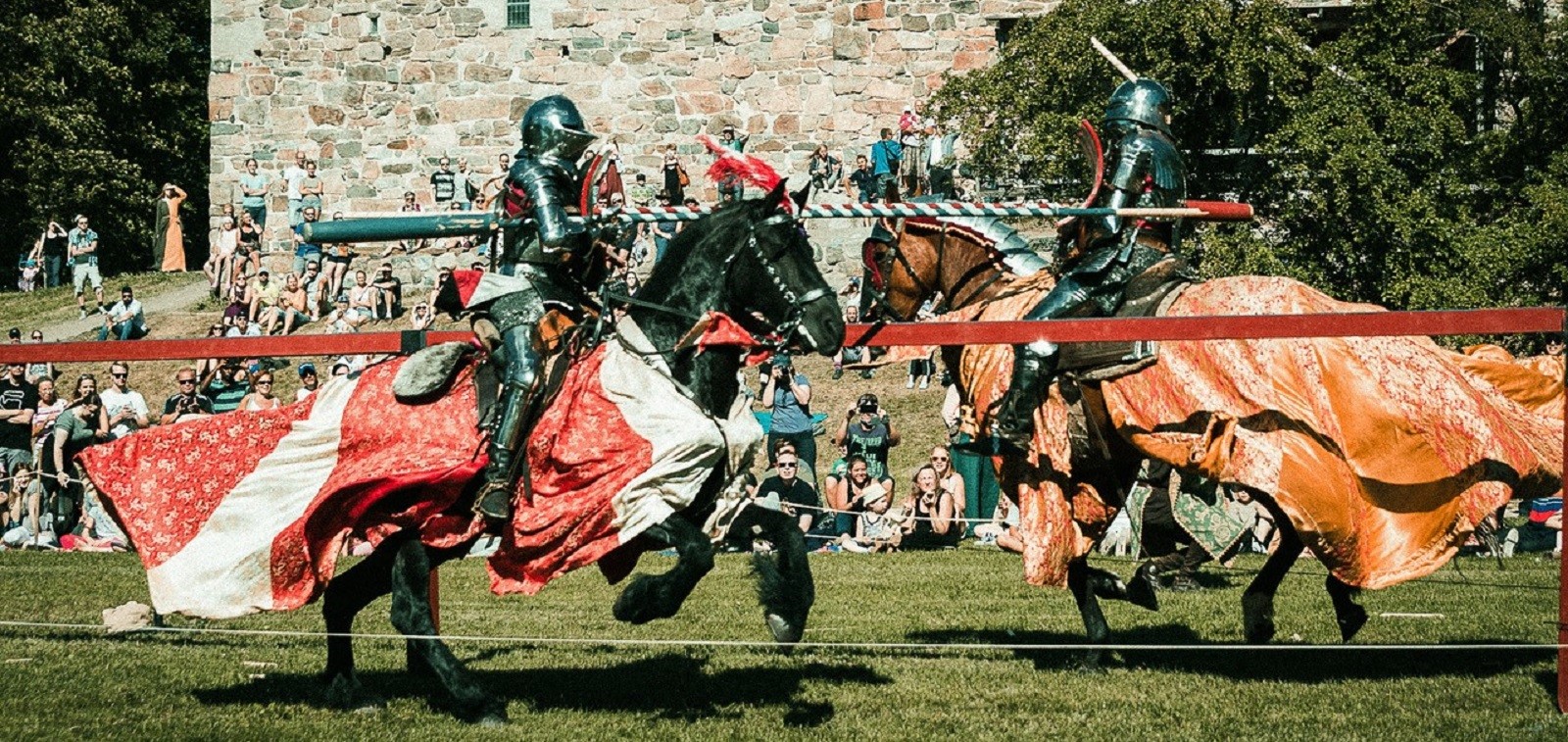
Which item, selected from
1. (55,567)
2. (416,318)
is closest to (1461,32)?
(416,318)

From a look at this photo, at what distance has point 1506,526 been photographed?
15406mm

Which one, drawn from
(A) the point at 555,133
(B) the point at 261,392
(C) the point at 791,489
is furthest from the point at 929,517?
(A) the point at 555,133

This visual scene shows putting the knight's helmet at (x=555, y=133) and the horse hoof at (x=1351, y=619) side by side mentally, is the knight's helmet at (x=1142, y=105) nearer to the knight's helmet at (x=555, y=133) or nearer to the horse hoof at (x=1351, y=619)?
the horse hoof at (x=1351, y=619)

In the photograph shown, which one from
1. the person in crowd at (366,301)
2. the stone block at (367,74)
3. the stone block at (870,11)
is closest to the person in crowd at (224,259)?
the person in crowd at (366,301)

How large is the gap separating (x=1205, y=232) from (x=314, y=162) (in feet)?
54.4

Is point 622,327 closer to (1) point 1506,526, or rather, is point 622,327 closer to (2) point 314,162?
(1) point 1506,526

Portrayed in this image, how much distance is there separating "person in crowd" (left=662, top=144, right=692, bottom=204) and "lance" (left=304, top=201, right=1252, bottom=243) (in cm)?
1540

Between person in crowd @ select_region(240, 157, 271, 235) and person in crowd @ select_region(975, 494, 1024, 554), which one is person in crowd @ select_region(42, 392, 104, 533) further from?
person in crowd @ select_region(240, 157, 271, 235)

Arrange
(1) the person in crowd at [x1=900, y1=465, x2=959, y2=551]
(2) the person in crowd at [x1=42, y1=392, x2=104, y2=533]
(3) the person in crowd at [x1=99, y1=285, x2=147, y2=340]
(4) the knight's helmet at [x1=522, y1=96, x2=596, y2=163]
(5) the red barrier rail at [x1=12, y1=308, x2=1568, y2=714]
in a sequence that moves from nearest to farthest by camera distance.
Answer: (5) the red barrier rail at [x1=12, y1=308, x2=1568, y2=714]
(4) the knight's helmet at [x1=522, y1=96, x2=596, y2=163]
(1) the person in crowd at [x1=900, y1=465, x2=959, y2=551]
(2) the person in crowd at [x1=42, y1=392, x2=104, y2=533]
(3) the person in crowd at [x1=99, y1=285, x2=147, y2=340]

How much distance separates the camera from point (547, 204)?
8406 mm

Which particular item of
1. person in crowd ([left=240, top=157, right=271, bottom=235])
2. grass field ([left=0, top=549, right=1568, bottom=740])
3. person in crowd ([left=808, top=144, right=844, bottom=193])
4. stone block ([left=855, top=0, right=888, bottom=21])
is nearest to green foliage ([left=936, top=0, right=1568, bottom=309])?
person in crowd ([left=808, top=144, right=844, bottom=193])

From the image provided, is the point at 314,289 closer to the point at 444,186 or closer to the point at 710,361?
the point at 444,186

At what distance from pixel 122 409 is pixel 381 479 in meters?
10.3

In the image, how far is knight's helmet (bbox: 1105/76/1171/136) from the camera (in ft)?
32.4
